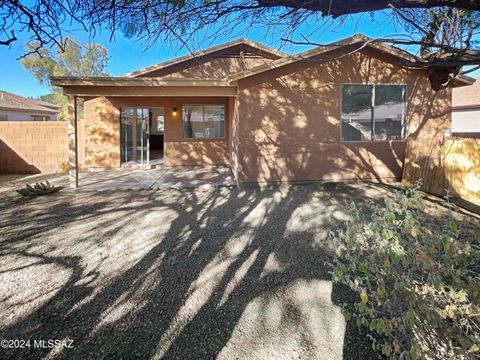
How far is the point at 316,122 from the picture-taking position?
8.06 m

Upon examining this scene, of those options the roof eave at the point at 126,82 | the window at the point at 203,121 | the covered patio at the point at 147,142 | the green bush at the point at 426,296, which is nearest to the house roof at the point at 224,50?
the covered patio at the point at 147,142

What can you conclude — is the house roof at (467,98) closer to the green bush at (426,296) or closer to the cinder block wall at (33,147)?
the green bush at (426,296)

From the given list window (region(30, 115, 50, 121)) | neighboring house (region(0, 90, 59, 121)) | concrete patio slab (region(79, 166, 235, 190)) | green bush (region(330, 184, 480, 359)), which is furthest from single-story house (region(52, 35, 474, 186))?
window (region(30, 115, 50, 121))

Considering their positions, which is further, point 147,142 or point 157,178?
point 147,142

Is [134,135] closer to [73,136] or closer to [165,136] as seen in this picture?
[165,136]

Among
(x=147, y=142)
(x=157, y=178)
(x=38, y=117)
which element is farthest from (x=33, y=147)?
(x=38, y=117)

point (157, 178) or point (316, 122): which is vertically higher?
point (316, 122)

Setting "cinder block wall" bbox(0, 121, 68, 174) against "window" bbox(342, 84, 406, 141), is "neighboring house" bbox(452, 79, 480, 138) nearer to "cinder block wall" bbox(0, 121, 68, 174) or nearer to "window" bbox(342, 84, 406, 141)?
"window" bbox(342, 84, 406, 141)

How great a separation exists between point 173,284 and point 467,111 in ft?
74.6

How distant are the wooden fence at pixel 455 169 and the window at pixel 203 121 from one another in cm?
716

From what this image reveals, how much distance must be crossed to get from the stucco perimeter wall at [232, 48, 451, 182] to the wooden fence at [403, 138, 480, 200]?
25.0 inches

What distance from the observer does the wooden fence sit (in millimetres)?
6648

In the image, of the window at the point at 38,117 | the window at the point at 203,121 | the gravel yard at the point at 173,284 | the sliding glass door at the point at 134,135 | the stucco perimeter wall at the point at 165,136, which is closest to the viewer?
the gravel yard at the point at 173,284

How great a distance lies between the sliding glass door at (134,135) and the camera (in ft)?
36.3
